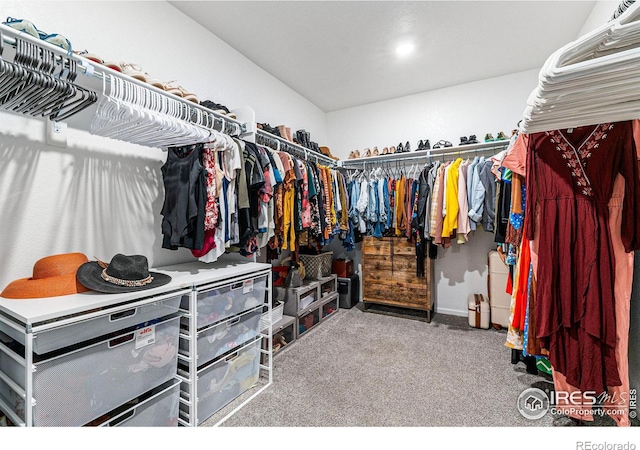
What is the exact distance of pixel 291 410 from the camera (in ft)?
5.77

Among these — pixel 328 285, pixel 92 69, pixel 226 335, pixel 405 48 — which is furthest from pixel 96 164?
pixel 405 48

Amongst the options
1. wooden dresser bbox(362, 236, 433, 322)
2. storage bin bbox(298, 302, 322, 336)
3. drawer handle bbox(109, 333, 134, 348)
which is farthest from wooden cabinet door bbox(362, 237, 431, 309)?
drawer handle bbox(109, 333, 134, 348)

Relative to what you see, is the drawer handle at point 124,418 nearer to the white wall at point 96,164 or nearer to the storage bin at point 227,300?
the storage bin at point 227,300

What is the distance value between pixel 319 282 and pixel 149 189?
6.14 feet

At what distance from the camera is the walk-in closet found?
112cm

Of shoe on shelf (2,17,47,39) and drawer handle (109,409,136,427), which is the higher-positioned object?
shoe on shelf (2,17,47,39)

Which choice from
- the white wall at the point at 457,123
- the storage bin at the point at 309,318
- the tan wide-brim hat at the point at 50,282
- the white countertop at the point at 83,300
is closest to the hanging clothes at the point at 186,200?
the white countertop at the point at 83,300

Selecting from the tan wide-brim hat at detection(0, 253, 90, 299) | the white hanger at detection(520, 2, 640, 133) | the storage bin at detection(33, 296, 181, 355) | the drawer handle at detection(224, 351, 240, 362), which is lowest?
the drawer handle at detection(224, 351, 240, 362)

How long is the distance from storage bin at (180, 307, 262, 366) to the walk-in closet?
0.05ft

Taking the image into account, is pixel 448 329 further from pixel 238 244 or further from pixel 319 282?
pixel 238 244

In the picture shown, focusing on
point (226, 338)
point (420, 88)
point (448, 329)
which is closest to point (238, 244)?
point (226, 338)

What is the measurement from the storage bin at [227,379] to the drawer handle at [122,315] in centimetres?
56

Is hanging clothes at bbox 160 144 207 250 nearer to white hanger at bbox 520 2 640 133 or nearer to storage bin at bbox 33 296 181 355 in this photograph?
storage bin at bbox 33 296 181 355

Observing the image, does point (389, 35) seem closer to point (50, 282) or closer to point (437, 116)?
point (437, 116)
